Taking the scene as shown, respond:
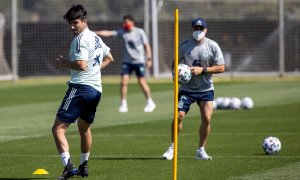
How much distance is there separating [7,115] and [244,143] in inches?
320

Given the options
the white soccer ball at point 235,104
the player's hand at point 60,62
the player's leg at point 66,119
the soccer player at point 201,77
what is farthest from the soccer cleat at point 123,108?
the player's hand at point 60,62

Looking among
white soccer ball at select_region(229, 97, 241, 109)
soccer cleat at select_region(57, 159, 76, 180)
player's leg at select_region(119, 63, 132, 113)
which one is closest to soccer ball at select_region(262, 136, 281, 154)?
soccer cleat at select_region(57, 159, 76, 180)

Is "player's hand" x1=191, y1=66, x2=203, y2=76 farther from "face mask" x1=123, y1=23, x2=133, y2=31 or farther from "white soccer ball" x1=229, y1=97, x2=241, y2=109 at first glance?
"face mask" x1=123, y1=23, x2=133, y2=31

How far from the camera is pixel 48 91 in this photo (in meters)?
31.7

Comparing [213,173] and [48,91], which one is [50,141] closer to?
[213,173]

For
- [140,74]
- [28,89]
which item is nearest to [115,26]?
[28,89]

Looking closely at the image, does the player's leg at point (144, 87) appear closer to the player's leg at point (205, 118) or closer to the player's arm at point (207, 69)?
the player's leg at point (205, 118)

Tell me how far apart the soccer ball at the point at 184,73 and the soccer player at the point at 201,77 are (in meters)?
0.33

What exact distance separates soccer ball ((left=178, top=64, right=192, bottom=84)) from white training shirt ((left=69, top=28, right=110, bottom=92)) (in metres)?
1.76

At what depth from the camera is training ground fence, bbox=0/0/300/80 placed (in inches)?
1521

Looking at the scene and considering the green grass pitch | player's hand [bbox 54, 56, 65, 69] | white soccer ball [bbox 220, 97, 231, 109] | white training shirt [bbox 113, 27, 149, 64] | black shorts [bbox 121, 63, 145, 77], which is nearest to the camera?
player's hand [bbox 54, 56, 65, 69]

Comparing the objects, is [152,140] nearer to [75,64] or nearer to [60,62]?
[75,64]

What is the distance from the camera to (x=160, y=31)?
130 feet

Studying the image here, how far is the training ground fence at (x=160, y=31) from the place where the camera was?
38625 millimetres
